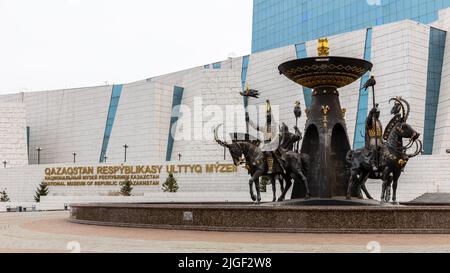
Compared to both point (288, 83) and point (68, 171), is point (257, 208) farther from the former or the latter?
point (68, 171)

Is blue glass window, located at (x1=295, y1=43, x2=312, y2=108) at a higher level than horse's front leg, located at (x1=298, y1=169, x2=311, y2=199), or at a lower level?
higher

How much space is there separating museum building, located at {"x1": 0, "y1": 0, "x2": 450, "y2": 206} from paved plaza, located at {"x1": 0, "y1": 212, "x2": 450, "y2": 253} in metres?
27.3

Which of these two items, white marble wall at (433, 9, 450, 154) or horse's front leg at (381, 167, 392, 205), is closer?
→ horse's front leg at (381, 167, 392, 205)

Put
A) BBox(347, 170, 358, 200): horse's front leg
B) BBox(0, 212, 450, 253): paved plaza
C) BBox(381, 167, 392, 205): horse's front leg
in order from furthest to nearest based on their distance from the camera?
BBox(347, 170, 358, 200): horse's front leg → BBox(381, 167, 392, 205): horse's front leg → BBox(0, 212, 450, 253): paved plaza

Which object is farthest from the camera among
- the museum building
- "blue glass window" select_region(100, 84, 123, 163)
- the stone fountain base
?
"blue glass window" select_region(100, 84, 123, 163)

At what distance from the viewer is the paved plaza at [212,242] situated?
34.3 ft

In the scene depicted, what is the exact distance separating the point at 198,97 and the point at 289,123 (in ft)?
39.4

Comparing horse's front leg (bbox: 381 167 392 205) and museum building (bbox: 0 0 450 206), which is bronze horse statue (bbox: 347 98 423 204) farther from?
museum building (bbox: 0 0 450 206)

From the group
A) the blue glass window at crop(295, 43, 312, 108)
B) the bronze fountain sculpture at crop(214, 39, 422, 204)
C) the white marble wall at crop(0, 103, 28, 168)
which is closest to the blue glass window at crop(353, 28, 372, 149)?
the blue glass window at crop(295, 43, 312, 108)

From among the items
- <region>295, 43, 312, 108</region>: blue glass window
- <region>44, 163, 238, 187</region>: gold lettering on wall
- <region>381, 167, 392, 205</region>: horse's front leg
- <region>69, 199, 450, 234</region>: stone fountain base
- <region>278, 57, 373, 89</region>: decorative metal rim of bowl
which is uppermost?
<region>295, 43, 312, 108</region>: blue glass window

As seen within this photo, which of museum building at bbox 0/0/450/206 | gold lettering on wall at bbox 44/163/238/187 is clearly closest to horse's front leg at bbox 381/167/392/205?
museum building at bbox 0/0/450/206

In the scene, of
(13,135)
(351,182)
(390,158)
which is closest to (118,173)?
(13,135)

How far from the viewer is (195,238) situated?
42.0 ft

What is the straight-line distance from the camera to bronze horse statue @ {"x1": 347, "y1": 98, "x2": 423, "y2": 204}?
16312 mm
